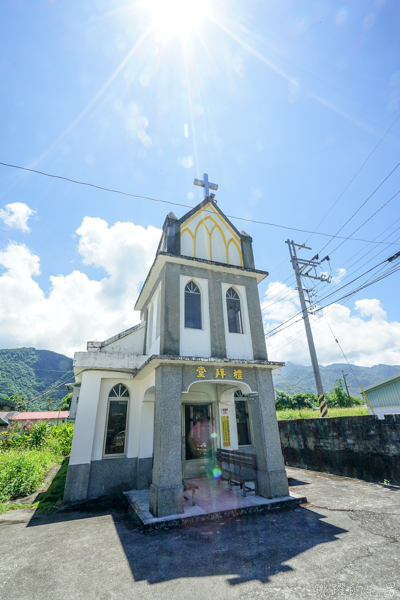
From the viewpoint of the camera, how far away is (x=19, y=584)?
4223 mm

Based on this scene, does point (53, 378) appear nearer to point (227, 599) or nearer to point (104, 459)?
point (104, 459)

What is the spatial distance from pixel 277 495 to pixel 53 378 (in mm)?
117950

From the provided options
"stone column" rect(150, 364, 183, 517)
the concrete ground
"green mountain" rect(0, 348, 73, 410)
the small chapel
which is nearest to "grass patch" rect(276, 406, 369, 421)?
the small chapel

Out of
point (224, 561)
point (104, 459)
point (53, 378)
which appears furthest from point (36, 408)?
point (224, 561)

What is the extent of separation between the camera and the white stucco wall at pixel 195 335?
27.4 feet

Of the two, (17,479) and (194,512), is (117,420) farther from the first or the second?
(194,512)

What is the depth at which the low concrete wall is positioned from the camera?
9.13m

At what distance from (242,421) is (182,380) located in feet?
18.2

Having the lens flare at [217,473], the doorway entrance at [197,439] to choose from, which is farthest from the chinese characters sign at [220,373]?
the lens flare at [217,473]

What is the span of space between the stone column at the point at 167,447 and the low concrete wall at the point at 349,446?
23.9 feet

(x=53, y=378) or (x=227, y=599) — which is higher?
(x=53, y=378)

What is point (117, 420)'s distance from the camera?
384 inches

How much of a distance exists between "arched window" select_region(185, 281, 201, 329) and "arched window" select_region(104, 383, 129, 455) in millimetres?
3795

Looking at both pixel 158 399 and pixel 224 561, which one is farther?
pixel 158 399
